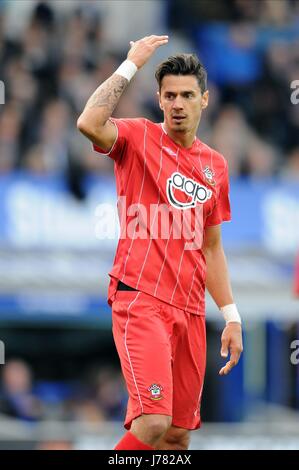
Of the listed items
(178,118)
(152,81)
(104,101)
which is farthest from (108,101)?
(152,81)

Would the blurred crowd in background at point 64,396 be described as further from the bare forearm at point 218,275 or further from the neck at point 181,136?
the neck at point 181,136

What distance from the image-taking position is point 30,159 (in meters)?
14.2

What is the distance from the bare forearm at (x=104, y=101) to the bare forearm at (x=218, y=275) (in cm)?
127

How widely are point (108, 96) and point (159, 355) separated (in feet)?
4.75

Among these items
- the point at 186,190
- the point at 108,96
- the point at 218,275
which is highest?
the point at 108,96

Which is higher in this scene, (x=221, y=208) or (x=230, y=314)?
(x=221, y=208)

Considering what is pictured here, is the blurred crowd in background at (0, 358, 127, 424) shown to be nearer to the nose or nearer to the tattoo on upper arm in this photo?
the nose

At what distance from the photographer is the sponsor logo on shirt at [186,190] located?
6820mm

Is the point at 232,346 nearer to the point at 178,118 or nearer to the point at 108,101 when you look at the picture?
the point at 178,118

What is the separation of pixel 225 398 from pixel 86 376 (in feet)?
5.54

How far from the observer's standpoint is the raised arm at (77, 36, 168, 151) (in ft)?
21.3

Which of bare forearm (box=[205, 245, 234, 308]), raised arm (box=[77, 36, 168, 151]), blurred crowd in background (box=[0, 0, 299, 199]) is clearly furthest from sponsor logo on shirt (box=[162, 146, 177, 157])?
blurred crowd in background (box=[0, 0, 299, 199])

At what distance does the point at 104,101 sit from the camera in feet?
21.4
